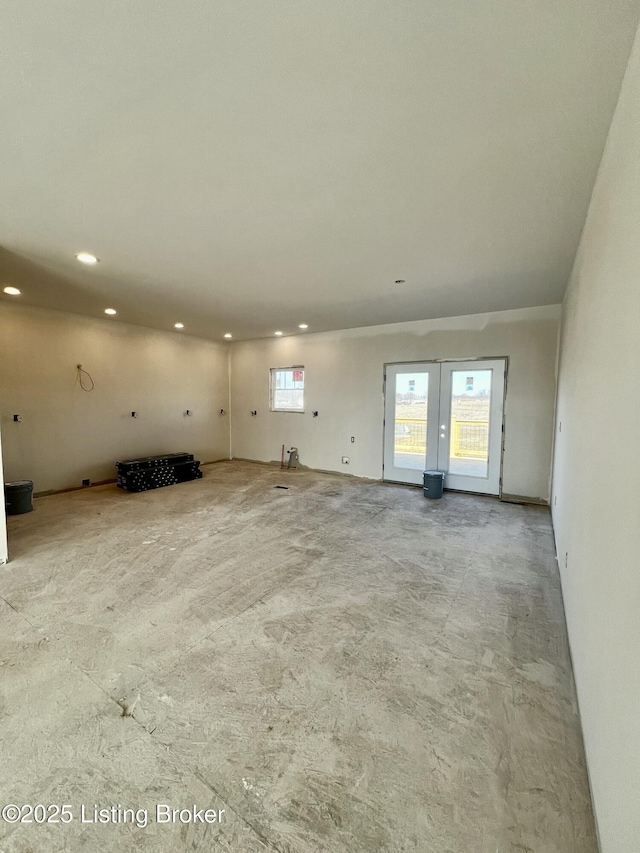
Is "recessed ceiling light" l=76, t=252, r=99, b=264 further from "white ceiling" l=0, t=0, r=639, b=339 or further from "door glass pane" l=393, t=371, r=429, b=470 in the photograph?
"door glass pane" l=393, t=371, r=429, b=470

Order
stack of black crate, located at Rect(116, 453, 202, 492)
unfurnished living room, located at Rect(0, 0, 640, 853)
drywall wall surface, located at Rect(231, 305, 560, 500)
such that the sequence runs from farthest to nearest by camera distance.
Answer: stack of black crate, located at Rect(116, 453, 202, 492)
drywall wall surface, located at Rect(231, 305, 560, 500)
unfurnished living room, located at Rect(0, 0, 640, 853)

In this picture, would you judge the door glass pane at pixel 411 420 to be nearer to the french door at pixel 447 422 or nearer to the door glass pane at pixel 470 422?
the french door at pixel 447 422

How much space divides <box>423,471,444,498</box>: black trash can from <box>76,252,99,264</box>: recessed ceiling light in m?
5.10

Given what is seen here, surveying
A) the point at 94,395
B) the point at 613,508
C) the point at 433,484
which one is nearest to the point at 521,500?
the point at 433,484

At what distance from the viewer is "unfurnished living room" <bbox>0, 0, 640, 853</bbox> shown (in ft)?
4.14

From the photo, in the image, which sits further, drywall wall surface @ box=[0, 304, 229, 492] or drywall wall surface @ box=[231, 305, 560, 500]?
drywall wall surface @ box=[0, 304, 229, 492]

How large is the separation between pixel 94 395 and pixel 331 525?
4.85 meters

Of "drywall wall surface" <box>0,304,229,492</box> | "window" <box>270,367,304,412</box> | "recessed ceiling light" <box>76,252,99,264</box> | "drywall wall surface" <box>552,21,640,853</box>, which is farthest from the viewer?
"window" <box>270,367,304,412</box>

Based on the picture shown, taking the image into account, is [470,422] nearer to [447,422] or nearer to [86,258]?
[447,422]

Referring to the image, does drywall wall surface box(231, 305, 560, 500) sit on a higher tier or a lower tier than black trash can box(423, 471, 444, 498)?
higher

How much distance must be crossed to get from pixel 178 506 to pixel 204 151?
14.5ft

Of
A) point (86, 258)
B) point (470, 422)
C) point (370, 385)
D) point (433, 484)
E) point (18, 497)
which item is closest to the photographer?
point (86, 258)

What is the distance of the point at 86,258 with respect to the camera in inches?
134

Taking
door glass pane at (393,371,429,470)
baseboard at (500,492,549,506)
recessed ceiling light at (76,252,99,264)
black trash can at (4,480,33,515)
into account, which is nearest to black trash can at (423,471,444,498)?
door glass pane at (393,371,429,470)
